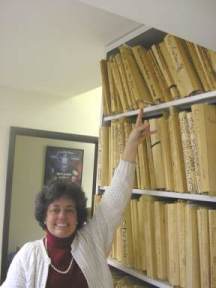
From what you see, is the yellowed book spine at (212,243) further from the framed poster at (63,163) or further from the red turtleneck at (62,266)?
the framed poster at (63,163)

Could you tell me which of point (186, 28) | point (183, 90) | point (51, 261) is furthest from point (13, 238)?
point (186, 28)

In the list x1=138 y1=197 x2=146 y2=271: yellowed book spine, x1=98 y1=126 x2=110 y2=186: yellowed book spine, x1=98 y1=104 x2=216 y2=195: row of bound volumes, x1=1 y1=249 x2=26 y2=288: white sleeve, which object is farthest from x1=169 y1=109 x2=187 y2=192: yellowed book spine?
x1=1 y1=249 x2=26 y2=288: white sleeve

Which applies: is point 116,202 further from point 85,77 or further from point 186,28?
point 85,77

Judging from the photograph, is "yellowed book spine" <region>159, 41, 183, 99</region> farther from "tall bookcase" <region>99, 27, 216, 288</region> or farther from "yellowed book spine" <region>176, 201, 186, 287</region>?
"yellowed book spine" <region>176, 201, 186, 287</region>

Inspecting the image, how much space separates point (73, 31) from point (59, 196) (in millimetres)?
742

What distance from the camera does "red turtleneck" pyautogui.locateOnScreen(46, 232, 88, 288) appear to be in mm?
1366

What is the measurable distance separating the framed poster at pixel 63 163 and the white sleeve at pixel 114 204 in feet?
5.44

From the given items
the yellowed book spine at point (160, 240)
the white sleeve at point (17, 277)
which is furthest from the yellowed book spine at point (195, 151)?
the white sleeve at point (17, 277)

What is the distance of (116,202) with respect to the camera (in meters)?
1.46

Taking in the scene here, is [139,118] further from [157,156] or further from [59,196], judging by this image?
[59,196]

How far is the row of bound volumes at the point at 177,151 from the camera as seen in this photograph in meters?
1.17

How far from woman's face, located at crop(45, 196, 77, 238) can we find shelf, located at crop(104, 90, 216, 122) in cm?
45

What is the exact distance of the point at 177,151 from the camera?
4.24 feet

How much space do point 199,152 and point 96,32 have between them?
0.79 meters
